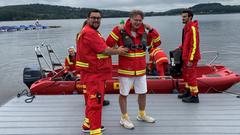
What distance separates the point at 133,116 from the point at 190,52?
4.13 feet

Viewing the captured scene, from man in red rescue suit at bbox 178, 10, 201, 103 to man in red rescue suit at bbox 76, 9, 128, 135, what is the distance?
1609 millimetres

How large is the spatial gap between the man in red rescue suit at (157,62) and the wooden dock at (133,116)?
120cm

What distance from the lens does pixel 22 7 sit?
4085 inches

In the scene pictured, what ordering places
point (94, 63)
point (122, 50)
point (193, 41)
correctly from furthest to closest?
point (193, 41), point (122, 50), point (94, 63)

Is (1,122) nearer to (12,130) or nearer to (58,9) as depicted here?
(12,130)

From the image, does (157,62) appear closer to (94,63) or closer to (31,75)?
(31,75)

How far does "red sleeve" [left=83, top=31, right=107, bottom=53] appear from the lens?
358 centimetres

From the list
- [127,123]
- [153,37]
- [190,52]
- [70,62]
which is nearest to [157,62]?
[70,62]

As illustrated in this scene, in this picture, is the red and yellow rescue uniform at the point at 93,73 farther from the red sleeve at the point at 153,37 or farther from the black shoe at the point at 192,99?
the black shoe at the point at 192,99

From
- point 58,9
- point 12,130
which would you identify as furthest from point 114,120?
point 58,9

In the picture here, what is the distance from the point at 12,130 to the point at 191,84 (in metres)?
2.61

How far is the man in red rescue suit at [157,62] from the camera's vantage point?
22.4 ft

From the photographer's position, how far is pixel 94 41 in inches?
141

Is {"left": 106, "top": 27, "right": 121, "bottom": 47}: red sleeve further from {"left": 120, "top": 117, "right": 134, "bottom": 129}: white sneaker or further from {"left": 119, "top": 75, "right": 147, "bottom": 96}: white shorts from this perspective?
{"left": 120, "top": 117, "right": 134, "bottom": 129}: white sneaker
